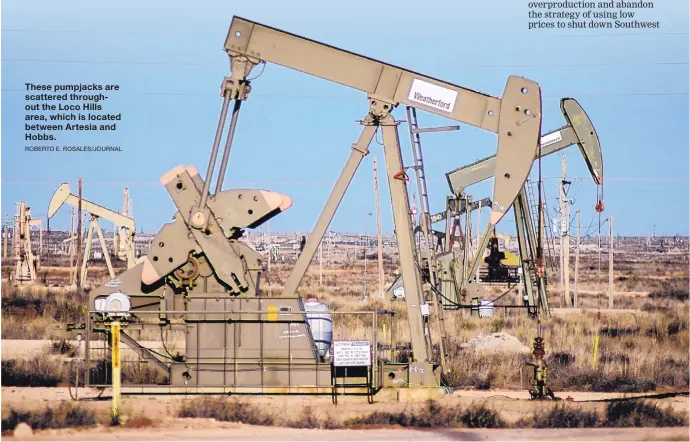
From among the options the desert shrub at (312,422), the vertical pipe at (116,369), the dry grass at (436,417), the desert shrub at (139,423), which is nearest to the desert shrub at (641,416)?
the dry grass at (436,417)

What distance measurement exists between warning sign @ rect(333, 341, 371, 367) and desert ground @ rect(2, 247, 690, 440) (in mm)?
485

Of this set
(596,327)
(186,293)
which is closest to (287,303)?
(186,293)

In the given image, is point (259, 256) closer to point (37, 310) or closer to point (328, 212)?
point (328, 212)

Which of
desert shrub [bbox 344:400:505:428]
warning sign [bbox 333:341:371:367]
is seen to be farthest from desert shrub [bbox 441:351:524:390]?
desert shrub [bbox 344:400:505:428]

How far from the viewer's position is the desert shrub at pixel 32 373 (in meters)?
15.9

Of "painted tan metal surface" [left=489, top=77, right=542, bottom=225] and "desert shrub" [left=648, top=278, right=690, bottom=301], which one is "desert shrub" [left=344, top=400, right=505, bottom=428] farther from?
"desert shrub" [left=648, top=278, right=690, bottom=301]

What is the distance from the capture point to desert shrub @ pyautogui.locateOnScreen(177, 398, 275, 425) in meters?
12.6

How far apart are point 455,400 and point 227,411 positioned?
270 cm

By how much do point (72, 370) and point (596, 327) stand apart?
527 inches

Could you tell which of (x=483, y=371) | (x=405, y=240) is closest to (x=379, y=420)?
(x=405, y=240)

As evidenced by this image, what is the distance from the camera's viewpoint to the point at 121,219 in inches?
1280

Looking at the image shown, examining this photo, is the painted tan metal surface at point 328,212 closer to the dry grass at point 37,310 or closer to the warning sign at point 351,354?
the warning sign at point 351,354

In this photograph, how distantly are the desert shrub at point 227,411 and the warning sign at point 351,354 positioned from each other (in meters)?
1.13

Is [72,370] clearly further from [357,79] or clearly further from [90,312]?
[357,79]
